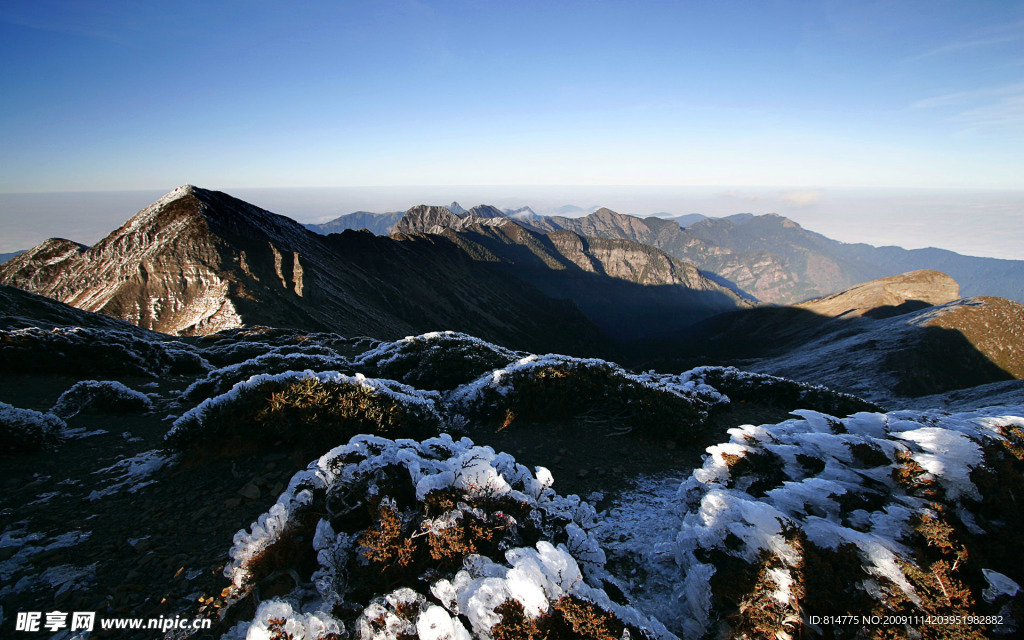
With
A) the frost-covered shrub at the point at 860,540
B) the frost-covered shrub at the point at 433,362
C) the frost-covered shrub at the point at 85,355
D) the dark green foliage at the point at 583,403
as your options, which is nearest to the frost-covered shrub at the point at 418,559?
the frost-covered shrub at the point at 860,540

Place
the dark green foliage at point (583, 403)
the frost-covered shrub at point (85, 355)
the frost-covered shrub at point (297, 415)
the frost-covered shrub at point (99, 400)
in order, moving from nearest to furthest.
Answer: the frost-covered shrub at point (297, 415) < the frost-covered shrub at point (99, 400) < the dark green foliage at point (583, 403) < the frost-covered shrub at point (85, 355)

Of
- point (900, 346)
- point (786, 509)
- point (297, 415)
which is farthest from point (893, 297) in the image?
point (297, 415)

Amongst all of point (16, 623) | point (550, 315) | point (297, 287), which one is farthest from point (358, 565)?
point (550, 315)

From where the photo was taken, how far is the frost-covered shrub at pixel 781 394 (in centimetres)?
1430

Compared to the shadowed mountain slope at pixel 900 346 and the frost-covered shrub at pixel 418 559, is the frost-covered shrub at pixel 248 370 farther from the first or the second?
the shadowed mountain slope at pixel 900 346

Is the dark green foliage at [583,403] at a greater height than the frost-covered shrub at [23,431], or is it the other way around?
the frost-covered shrub at [23,431]

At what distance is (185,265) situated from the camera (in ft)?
208

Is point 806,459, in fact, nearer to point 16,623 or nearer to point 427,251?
point 16,623

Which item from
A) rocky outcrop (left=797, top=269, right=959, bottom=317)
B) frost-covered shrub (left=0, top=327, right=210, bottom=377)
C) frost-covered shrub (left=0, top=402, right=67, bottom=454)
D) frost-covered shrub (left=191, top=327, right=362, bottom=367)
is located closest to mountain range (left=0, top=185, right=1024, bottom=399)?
rocky outcrop (left=797, top=269, right=959, bottom=317)

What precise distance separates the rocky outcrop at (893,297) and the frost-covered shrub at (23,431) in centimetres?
14074

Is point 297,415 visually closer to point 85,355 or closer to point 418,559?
point 418,559

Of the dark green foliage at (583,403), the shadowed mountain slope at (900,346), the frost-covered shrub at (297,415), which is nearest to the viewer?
the frost-covered shrub at (297,415)

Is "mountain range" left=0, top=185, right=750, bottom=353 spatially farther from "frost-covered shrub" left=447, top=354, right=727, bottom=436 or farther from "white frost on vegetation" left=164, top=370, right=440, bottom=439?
"frost-covered shrub" left=447, top=354, right=727, bottom=436

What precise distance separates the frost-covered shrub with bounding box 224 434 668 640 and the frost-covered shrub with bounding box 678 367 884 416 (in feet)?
38.5
